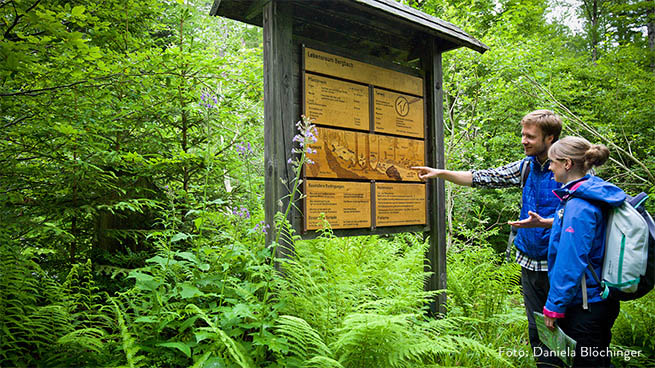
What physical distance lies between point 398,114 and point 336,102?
87cm

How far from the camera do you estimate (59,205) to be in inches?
157

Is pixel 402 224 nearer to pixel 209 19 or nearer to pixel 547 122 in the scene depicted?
pixel 547 122

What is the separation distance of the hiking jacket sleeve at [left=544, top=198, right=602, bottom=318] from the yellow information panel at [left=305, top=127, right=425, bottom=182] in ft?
5.82

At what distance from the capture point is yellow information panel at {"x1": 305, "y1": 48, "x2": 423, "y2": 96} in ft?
11.1

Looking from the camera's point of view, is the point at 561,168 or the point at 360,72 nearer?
the point at 561,168

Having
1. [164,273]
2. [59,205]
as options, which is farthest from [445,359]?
[59,205]

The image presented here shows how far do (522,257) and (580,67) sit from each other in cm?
1258

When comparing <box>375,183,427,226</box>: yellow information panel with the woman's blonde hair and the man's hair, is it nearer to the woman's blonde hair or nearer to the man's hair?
the man's hair

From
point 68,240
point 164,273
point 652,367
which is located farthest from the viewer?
point 68,240

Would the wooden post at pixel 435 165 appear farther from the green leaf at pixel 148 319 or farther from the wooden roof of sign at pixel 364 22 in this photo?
the green leaf at pixel 148 319

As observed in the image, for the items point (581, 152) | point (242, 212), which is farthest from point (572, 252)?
point (242, 212)

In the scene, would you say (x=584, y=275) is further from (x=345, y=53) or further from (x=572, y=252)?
(x=345, y=53)

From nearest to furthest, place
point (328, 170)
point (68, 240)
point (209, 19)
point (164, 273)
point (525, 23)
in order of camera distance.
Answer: point (164, 273)
point (328, 170)
point (68, 240)
point (209, 19)
point (525, 23)

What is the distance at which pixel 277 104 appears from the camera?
3111 mm
